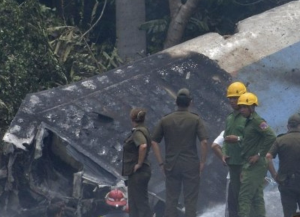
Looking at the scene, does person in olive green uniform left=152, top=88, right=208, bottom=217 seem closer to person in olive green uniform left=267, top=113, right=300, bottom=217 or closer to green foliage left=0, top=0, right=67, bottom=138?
person in olive green uniform left=267, top=113, right=300, bottom=217

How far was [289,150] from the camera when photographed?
25.5 ft

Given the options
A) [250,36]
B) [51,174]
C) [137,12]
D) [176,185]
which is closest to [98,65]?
[137,12]

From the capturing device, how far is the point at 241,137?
7.73m

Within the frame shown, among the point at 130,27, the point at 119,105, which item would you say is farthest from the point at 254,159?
the point at 130,27

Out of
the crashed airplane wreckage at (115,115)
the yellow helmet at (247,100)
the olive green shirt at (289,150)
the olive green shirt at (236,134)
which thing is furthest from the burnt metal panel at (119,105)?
the yellow helmet at (247,100)

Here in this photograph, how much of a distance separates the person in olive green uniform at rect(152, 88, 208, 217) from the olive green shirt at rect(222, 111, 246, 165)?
0.25 meters

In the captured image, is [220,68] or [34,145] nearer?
[34,145]

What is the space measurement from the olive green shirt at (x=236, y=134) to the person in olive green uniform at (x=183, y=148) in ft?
0.82

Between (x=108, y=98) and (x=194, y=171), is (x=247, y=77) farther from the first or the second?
(x=194, y=171)

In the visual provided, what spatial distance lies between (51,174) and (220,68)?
3076 millimetres

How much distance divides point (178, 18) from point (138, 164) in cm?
500

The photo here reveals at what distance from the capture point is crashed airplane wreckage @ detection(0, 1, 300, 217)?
8477 mm

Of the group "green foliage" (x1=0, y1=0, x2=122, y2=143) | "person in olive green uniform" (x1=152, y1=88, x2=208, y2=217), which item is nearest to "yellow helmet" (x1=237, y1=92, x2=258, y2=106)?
"person in olive green uniform" (x1=152, y1=88, x2=208, y2=217)

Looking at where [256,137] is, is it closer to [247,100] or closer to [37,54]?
[247,100]
